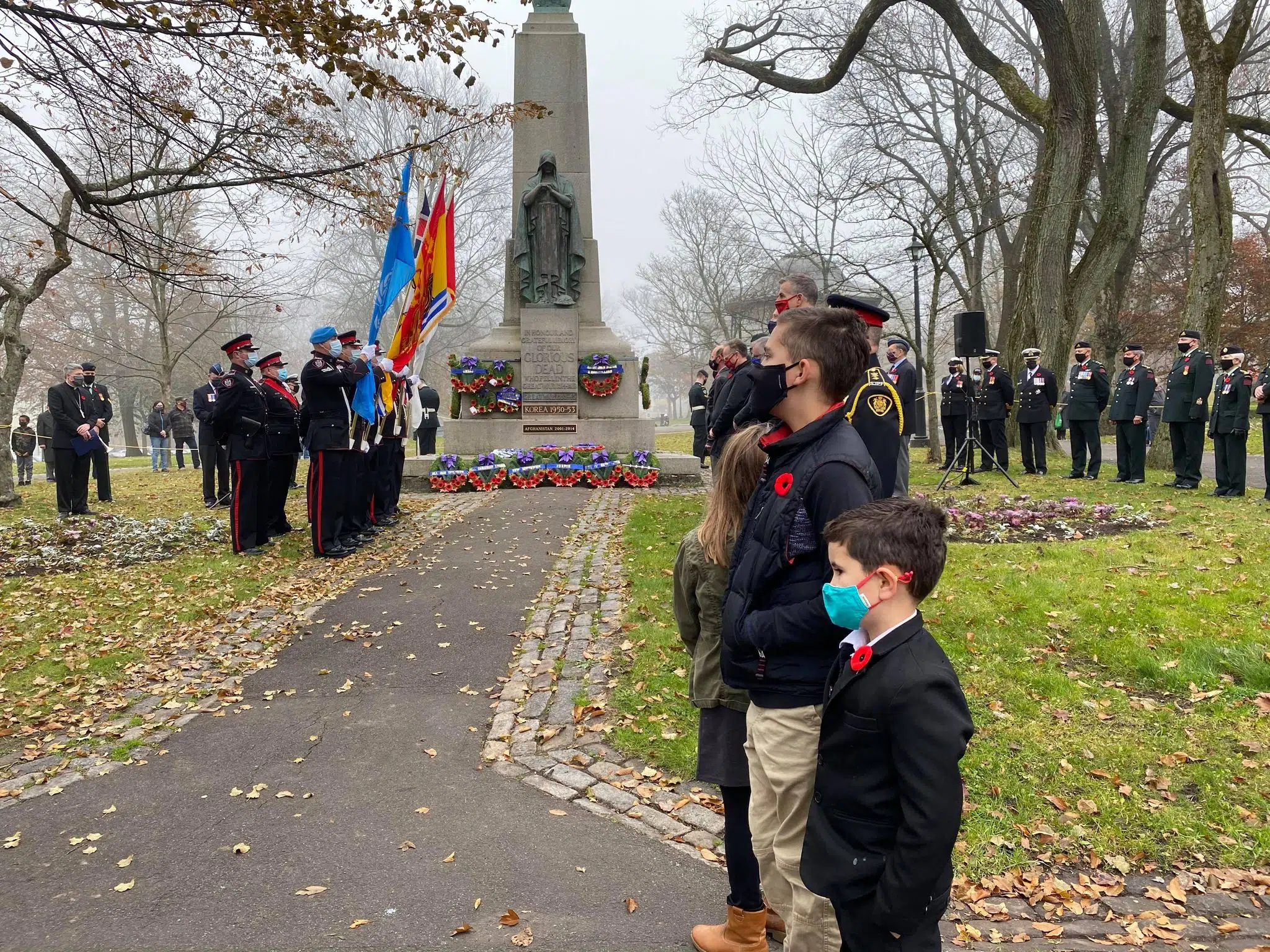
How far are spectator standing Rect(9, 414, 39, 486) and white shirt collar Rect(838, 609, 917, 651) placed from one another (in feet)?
75.9

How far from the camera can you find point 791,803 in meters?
2.55

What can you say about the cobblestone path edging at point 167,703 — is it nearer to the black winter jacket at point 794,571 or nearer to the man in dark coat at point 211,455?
the black winter jacket at point 794,571

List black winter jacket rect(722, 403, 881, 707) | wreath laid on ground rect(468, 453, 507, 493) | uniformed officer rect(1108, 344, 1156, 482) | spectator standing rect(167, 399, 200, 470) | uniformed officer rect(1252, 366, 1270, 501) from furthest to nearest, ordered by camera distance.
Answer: spectator standing rect(167, 399, 200, 470) → wreath laid on ground rect(468, 453, 507, 493) → uniformed officer rect(1108, 344, 1156, 482) → uniformed officer rect(1252, 366, 1270, 501) → black winter jacket rect(722, 403, 881, 707)

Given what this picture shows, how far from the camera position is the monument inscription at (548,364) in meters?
16.5

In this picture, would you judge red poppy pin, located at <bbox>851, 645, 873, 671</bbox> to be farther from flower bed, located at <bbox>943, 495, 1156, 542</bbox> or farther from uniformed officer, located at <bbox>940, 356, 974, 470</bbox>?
uniformed officer, located at <bbox>940, 356, 974, 470</bbox>

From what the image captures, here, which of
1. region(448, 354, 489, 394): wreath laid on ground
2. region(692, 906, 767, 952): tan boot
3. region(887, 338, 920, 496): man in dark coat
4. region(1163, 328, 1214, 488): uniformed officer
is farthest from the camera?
region(448, 354, 489, 394): wreath laid on ground

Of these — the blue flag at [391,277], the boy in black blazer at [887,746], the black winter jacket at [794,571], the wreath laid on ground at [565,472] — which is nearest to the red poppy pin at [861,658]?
the boy in black blazer at [887,746]

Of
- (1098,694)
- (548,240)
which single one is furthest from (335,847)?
(548,240)

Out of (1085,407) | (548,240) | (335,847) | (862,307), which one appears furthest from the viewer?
(548,240)

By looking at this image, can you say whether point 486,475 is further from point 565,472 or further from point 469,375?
point 469,375

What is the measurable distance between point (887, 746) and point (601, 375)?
579 inches

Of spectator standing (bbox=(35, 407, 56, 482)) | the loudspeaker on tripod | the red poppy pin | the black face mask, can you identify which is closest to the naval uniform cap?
the black face mask

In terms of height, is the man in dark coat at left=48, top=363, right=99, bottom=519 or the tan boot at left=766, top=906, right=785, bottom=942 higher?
the man in dark coat at left=48, top=363, right=99, bottom=519

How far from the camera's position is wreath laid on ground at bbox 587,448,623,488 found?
49.6ft
